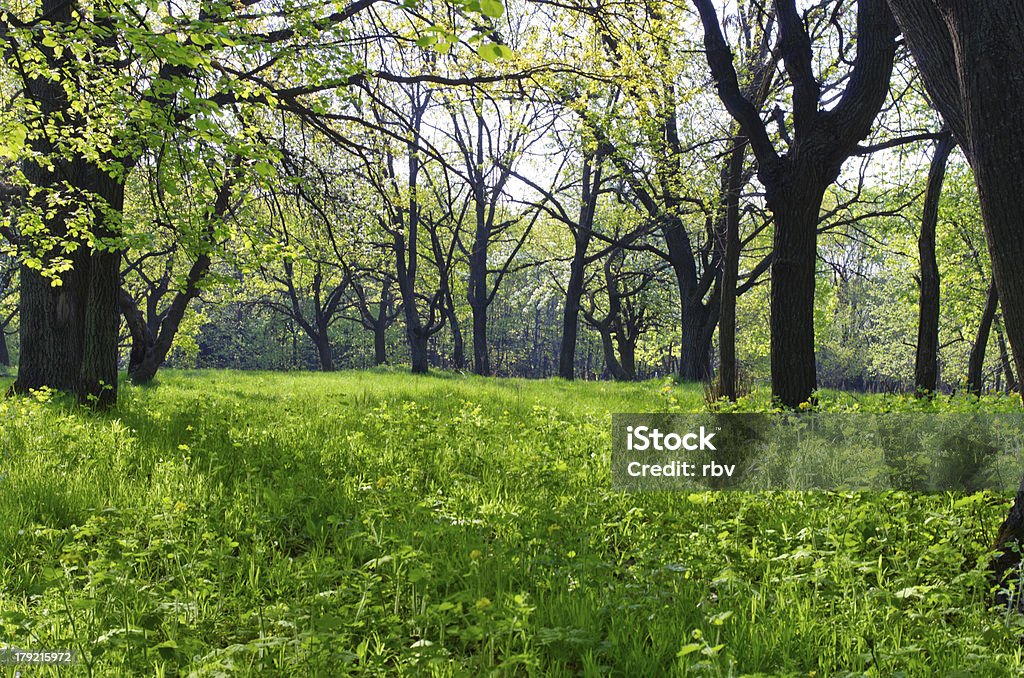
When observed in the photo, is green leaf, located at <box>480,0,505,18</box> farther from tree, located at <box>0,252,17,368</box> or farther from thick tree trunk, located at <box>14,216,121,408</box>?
tree, located at <box>0,252,17,368</box>

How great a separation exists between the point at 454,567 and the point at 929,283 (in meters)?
9.52

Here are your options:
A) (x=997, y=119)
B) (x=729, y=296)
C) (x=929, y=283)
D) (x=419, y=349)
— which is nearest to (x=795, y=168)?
(x=729, y=296)

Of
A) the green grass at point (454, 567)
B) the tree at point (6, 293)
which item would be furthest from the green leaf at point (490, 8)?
the tree at point (6, 293)

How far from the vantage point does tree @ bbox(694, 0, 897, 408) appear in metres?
6.89

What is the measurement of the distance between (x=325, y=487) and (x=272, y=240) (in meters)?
3.63

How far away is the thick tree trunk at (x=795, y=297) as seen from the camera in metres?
7.09

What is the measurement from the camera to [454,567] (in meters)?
3.05

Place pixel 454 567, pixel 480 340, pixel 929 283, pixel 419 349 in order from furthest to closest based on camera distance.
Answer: pixel 480 340 → pixel 419 349 → pixel 929 283 → pixel 454 567

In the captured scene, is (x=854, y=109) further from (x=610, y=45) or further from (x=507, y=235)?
(x=507, y=235)

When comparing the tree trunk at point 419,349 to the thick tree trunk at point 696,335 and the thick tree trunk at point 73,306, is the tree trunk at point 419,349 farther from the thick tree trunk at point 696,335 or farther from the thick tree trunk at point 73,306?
the thick tree trunk at point 73,306

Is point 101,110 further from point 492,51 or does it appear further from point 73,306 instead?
point 492,51

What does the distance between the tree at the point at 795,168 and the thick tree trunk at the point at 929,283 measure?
10.8 ft

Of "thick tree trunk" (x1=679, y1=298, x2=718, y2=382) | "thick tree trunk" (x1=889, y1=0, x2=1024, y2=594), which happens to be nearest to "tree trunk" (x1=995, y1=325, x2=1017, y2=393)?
"thick tree trunk" (x1=679, y1=298, x2=718, y2=382)

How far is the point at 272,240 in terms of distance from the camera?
6688 millimetres
